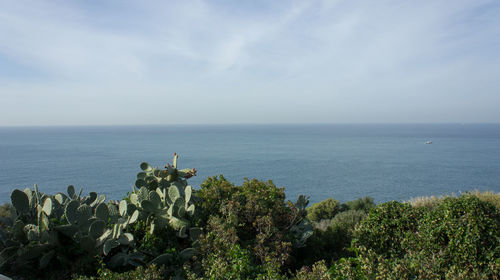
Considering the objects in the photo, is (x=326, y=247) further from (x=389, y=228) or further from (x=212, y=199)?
(x=212, y=199)

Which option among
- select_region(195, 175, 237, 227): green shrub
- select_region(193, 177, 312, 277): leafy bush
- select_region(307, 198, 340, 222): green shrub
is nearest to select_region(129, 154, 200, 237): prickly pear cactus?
select_region(195, 175, 237, 227): green shrub

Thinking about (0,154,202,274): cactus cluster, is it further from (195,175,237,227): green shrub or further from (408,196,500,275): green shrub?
(408,196,500,275): green shrub

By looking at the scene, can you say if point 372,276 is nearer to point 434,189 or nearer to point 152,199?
point 152,199

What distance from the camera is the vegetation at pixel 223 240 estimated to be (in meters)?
4.41

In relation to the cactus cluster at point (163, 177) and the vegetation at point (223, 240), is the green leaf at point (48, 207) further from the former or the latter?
the cactus cluster at point (163, 177)

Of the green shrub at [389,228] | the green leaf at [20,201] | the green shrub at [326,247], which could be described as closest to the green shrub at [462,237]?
the green shrub at [389,228]

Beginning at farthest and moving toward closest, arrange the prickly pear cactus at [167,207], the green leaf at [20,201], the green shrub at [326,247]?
the green shrub at [326,247], the prickly pear cactus at [167,207], the green leaf at [20,201]

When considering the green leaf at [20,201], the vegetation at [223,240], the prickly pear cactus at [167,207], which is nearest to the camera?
the vegetation at [223,240]

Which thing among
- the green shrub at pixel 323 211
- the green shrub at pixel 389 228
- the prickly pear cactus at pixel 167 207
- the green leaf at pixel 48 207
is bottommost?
the green shrub at pixel 323 211

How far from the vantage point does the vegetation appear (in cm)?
441

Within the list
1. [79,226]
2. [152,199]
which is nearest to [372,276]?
[152,199]

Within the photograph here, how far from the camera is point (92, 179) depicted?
160ft

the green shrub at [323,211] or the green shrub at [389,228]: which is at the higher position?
the green shrub at [389,228]

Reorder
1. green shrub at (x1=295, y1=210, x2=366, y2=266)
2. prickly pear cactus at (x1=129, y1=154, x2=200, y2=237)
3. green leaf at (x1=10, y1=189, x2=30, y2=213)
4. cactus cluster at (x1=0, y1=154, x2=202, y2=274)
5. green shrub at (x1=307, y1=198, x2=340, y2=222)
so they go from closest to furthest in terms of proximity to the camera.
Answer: cactus cluster at (x1=0, y1=154, x2=202, y2=274), green leaf at (x1=10, y1=189, x2=30, y2=213), prickly pear cactus at (x1=129, y1=154, x2=200, y2=237), green shrub at (x1=295, y1=210, x2=366, y2=266), green shrub at (x1=307, y1=198, x2=340, y2=222)
